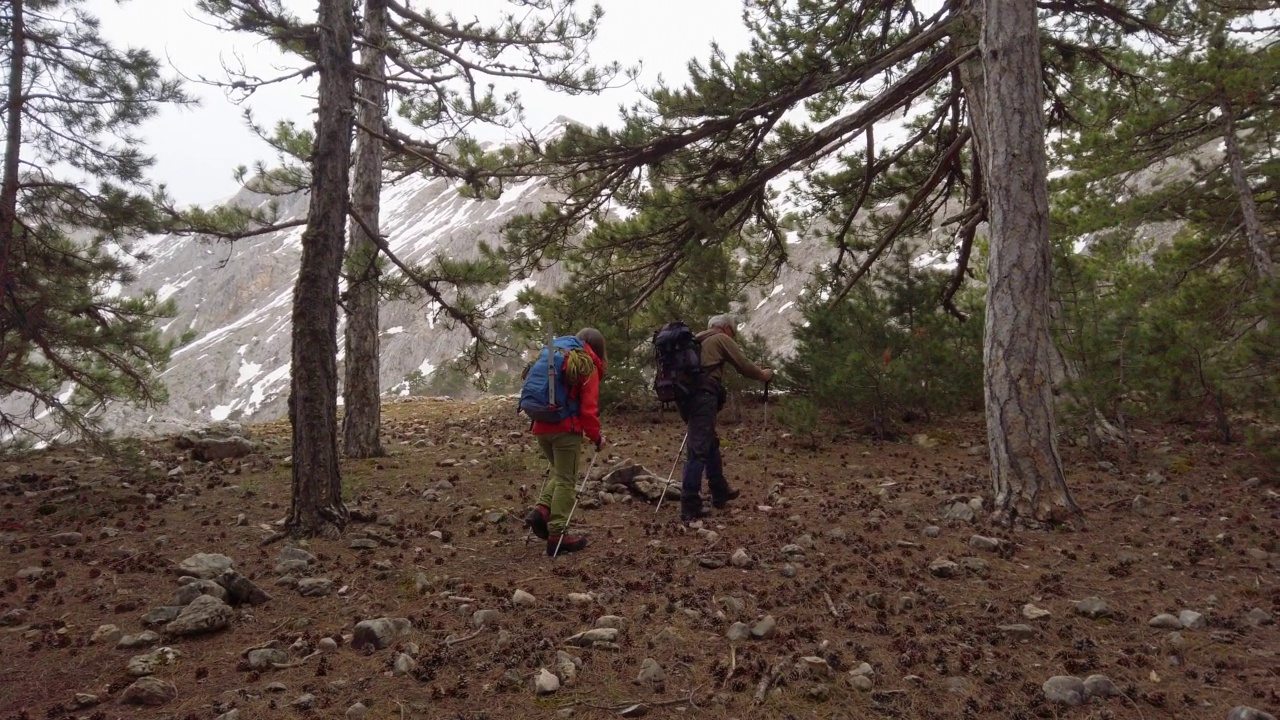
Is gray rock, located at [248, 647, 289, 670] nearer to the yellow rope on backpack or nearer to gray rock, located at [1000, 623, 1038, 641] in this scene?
the yellow rope on backpack

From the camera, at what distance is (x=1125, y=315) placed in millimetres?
8023

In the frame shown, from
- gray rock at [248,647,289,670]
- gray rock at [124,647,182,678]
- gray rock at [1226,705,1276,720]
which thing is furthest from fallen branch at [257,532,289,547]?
gray rock at [1226,705,1276,720]

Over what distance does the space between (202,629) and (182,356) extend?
110218 millimetres

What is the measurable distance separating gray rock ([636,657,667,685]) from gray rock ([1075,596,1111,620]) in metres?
2.56

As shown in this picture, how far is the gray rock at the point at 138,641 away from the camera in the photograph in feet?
12.7

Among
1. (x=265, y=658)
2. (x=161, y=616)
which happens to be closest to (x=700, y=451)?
(x=265, y=658)

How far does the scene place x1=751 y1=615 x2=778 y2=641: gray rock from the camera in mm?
3873

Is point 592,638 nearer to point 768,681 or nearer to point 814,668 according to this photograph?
point 768,681

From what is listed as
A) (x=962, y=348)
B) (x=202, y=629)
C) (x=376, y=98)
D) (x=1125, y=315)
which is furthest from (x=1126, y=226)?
(x=202, y=629)

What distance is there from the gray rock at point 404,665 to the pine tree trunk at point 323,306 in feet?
8.70

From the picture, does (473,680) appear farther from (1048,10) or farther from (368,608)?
(1048,10)

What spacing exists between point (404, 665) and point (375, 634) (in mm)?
386

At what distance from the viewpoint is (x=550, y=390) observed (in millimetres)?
5777

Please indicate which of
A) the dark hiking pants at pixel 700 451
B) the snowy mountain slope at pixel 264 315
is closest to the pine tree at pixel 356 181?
the dark hiking pants at pixel 700 451
